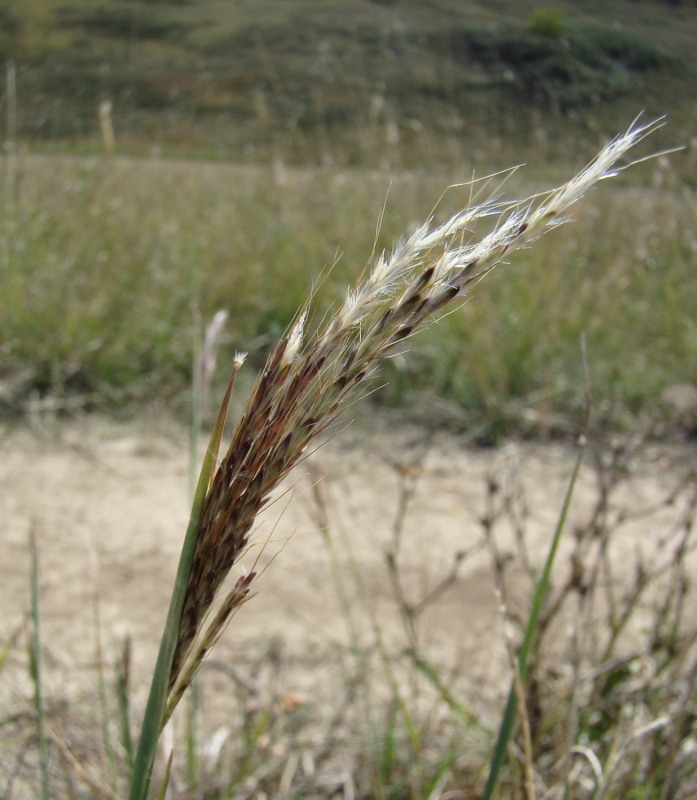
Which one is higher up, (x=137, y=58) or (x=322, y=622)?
(x=137, y=58)

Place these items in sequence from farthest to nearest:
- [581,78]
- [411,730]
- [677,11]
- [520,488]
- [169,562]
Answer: [677,11], [581,78], [169,562], [520,488], [411,730]

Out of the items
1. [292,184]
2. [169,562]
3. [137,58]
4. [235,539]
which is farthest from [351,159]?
[235,539]

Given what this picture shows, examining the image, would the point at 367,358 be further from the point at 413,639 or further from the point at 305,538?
the point at 305,538

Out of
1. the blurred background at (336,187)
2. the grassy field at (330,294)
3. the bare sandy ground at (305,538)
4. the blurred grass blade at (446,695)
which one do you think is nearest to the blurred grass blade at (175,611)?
the blurred grass blade at (446,695)

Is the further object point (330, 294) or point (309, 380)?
point (330, 294)

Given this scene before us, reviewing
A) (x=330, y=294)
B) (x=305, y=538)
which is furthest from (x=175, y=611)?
(x=330, y=294)

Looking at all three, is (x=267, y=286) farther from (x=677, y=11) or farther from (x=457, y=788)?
(x=457, y=788)

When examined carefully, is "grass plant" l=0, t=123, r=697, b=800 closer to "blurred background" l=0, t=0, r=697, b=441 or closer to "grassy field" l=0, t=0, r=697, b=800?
"grassy field" l=0, t=0, r=697, b=800
